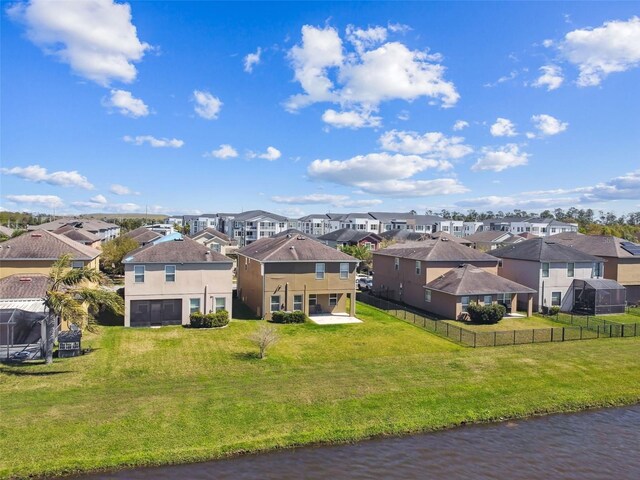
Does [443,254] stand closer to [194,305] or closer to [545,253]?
[545,253]

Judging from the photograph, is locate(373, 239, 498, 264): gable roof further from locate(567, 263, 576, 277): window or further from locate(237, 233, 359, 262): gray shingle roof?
locate(237, 233, 359, 262): gray shingle roof

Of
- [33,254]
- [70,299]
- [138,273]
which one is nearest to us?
[70,299]

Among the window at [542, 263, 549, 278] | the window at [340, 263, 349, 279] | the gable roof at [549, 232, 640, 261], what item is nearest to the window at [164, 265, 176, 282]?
the window at [340, 263, 349, 279]

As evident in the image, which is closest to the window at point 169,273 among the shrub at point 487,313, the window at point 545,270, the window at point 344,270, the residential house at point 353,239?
the window at point 344,270

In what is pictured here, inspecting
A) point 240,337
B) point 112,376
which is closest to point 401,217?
point 240,337

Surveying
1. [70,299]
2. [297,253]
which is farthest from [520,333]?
[70,299]
